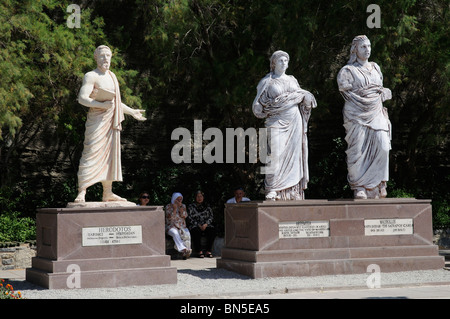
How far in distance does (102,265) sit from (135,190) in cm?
743

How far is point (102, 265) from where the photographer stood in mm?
10773

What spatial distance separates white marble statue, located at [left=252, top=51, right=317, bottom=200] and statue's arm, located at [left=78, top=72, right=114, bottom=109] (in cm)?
266

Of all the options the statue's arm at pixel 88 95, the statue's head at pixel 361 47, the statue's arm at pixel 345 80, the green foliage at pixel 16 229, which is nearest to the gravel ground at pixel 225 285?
the statue's arm at pixel 88 95

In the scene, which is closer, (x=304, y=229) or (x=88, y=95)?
(x=88, y=95)

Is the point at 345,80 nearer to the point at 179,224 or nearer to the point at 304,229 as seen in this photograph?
the point at 304,229

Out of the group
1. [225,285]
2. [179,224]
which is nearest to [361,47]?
[225,285]

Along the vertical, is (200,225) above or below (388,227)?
below

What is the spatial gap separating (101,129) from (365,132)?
14.9 ft

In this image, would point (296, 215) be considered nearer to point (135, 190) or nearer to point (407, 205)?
point (407, 205)

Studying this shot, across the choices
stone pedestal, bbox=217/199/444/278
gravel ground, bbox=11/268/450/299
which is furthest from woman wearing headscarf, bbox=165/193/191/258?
gravel ground, bbox=11/268/450/299

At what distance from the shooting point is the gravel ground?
995cm

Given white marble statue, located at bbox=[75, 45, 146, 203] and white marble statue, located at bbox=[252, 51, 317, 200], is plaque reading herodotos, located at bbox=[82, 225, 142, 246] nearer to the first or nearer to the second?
white marble statue, located at bbox=[75, 45, 146, 203]

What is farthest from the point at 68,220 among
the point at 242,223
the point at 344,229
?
the point at 344,229

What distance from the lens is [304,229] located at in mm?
12016
